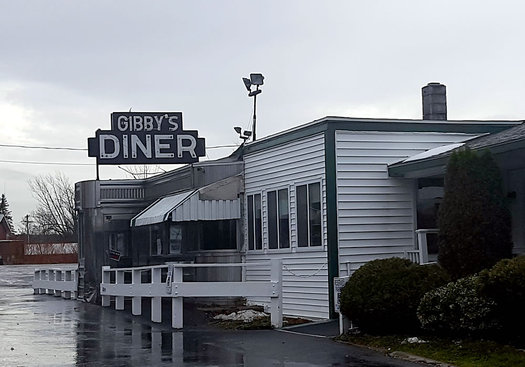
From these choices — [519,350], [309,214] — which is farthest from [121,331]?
[519,350]

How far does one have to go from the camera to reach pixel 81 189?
26.4 metres

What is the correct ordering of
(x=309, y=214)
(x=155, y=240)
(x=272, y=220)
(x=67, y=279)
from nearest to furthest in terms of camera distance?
(x=309, y=214), (x=272, y=220), (x=155, y=240), (x=67, y=279)

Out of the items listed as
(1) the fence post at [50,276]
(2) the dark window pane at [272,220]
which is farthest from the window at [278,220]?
(1) the fence post at [50,276]

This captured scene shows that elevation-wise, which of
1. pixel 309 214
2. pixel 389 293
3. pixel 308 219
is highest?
pixel 309 214

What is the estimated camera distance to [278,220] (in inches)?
790

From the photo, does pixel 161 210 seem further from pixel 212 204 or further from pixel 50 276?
pixel 50 276

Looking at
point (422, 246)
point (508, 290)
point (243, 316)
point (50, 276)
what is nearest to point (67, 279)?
point (50, 276)

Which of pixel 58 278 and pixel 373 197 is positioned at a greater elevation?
pixel 373 197

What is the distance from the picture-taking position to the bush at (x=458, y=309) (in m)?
12.3

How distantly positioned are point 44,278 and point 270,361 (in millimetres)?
21102

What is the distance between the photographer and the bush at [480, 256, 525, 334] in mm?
11750

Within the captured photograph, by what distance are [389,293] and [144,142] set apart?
494 inches

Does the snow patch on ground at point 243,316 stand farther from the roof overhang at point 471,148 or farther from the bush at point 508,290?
the bush at point 508,290

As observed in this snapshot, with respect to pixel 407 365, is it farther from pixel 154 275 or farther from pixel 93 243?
pixel 93 243
